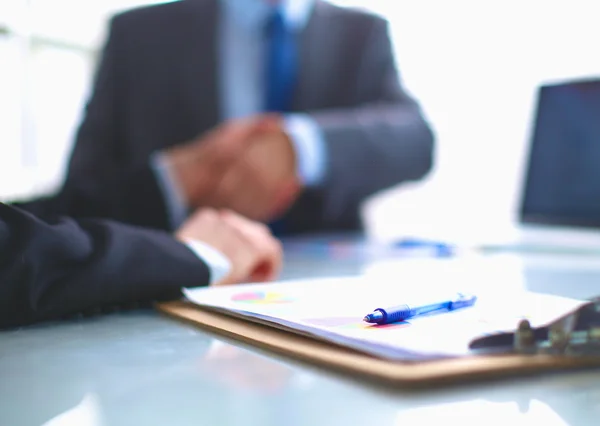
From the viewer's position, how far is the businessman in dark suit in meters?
0.40

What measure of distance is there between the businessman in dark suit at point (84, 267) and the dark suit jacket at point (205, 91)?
97cm

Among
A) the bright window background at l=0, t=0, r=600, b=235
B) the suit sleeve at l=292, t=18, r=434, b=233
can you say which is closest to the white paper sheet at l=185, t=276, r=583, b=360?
the suit sleeve at l=292, t=18, r=434, b=233

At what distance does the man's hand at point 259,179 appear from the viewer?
1102 mm

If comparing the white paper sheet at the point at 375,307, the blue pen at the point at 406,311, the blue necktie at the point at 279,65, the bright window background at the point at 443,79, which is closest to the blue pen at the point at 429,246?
the white paper sheet at the point at 375,307

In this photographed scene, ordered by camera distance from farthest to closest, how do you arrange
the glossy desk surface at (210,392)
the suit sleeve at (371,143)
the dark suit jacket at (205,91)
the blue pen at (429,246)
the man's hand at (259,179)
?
the dark suit jacket at (205,91), the suit sleeve at (371,143), the man's hand at (259,179), the blue pen at (429,246), the glossy desk surface at (210,392)

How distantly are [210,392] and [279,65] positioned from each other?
146 cm

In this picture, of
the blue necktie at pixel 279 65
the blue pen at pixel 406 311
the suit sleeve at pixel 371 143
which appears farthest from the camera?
the blue necktie at pixel 279 65

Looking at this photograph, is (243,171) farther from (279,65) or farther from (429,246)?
(279,65)

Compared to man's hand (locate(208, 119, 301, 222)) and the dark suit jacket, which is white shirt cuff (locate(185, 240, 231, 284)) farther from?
the dark suit jacket

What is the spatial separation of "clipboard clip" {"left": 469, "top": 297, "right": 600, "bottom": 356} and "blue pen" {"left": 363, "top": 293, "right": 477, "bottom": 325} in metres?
0.07

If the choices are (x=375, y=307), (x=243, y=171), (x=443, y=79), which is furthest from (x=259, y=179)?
(x=443, y=79)

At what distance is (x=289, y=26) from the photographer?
5.37 ft

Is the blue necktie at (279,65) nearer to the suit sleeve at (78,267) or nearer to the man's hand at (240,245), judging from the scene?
the man's hand at (240,245)

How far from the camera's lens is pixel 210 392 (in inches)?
10.9
